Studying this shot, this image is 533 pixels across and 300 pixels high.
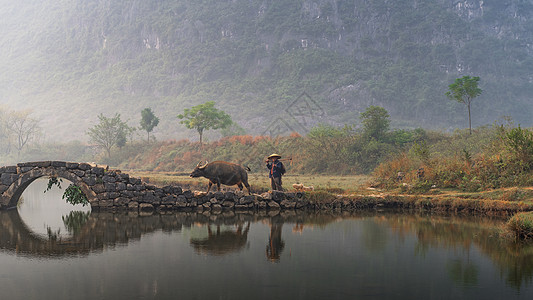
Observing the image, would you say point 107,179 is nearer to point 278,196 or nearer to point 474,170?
point 278,196

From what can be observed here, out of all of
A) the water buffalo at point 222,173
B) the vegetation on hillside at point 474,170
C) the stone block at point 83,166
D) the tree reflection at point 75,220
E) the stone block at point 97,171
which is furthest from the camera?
the water buffalo at point 222,173

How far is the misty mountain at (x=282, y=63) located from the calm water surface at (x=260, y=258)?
78056mm

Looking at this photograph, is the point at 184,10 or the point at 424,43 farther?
the point at 184,10

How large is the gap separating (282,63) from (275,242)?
10801 centimetres

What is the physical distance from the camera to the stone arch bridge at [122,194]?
17.5 metres

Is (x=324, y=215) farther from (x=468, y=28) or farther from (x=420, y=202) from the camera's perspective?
(x=468, y=28)

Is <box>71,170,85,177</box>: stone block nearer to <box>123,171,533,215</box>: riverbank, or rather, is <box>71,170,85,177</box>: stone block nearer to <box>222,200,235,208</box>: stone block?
<box>222,200,235,208</box>: stone block

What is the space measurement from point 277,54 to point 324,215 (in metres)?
107

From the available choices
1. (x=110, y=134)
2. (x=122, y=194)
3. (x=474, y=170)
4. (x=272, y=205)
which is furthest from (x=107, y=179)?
(x=110, y=134)

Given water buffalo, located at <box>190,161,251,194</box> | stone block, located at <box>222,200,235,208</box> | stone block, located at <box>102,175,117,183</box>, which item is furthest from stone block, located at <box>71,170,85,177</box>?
stone block, located at <box>222,200,235,208</box>

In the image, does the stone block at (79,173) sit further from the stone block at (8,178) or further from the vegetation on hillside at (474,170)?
the vegetation on hillside at (474,170)

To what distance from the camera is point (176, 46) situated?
132 meters

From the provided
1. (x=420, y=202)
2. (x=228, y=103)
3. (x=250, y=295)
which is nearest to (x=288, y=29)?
(x=228, y=103)

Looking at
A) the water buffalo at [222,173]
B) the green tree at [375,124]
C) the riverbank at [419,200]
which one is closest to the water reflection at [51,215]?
the water buffalo at [222,173]
